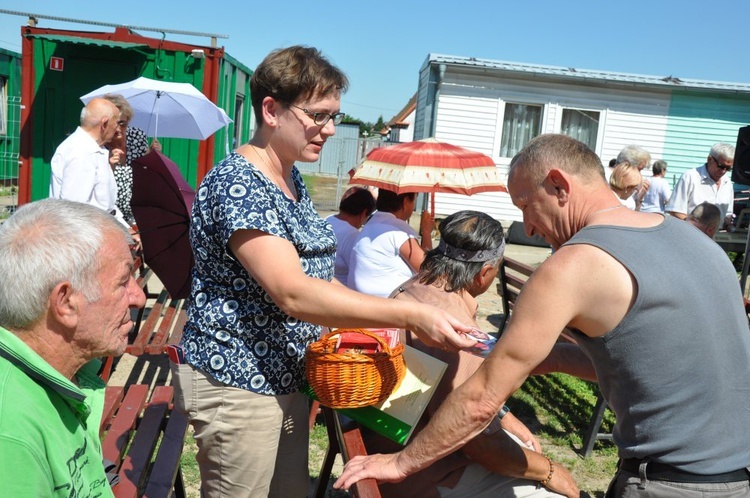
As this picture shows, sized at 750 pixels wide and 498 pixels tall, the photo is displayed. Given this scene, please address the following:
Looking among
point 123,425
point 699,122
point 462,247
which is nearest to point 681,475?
point 462,247

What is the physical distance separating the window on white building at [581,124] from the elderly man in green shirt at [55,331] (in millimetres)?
15284

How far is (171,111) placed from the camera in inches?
357

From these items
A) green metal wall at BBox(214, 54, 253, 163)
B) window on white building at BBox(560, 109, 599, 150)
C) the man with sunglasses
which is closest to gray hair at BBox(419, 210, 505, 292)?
the man with sunglasses

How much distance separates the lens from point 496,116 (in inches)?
607

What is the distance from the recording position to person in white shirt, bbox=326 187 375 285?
17.0 feet

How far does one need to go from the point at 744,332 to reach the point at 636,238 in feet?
1.48

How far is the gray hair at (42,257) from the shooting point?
146 centimetres

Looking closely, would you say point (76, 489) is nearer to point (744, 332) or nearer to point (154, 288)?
point (744, 332)

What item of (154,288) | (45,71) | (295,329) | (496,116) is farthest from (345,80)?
(496,116)

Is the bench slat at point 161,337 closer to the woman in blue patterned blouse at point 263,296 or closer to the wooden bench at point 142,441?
the wooden bench at point 142,441

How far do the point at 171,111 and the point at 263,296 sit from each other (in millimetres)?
7647

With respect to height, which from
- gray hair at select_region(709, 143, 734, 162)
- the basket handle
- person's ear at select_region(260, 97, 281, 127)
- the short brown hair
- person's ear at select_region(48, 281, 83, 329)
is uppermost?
gray hair at select_region(709, 143, 734, 162)

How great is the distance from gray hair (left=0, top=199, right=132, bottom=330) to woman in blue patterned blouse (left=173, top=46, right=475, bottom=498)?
47 cm

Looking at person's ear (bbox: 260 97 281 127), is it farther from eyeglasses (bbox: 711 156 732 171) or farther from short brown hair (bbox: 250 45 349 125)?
eyeglasses (bbox: 711 156 732 171)
